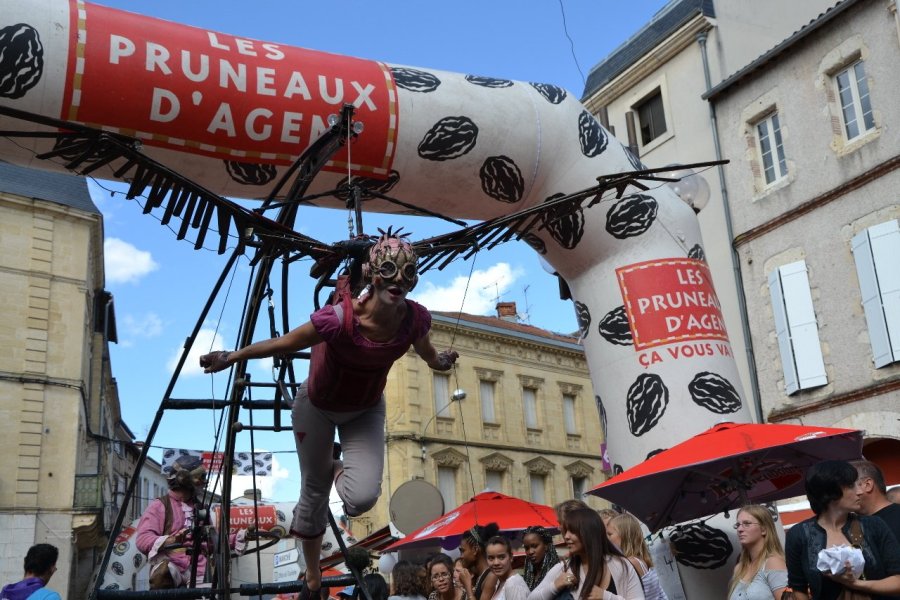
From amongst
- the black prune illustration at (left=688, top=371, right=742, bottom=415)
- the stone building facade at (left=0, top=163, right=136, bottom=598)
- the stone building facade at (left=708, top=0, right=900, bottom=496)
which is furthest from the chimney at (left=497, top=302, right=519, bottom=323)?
the black prune illustration at (left=688, top=371, right=742, bottom=415)

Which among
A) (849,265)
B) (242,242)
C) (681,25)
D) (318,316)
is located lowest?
(318,316)

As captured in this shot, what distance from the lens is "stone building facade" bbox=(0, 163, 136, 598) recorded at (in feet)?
72.8

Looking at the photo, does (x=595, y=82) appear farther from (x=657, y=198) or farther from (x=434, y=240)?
(x=434, y=240)

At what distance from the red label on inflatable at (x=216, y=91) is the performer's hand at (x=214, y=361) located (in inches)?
94.8

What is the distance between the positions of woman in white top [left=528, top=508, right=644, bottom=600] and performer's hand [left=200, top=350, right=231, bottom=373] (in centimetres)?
173

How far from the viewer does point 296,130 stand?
5.76 m

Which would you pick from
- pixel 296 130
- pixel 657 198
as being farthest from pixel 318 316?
pixel 657 198

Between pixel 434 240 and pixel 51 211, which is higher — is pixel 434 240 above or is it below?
below

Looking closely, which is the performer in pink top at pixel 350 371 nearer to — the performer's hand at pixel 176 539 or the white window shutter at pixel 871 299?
the performer's hand at pixel 176 539

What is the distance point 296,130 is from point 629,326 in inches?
102

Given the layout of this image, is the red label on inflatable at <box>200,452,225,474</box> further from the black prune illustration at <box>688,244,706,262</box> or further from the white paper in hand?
the black prune illustration at <box>688,244,706,262</box>

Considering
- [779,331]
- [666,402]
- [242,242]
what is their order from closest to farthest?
[242,242] < [666,402] < [779,331]

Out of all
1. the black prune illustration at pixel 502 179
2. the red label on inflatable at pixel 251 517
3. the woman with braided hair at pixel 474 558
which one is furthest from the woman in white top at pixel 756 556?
the red label on inflatable at pixel 251 517

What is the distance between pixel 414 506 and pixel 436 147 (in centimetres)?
526
